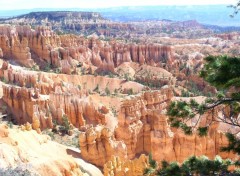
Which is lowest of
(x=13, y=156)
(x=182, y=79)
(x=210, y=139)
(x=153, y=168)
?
(x=182, y=79)

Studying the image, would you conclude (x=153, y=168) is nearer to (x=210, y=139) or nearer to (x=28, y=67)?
(x=210, y=139)

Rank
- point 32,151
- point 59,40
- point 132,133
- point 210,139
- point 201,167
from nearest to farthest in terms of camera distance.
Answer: point 201,167 < point 32,151 < point 210,139 < point 132,133 < point 59,40

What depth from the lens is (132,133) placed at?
101 feet

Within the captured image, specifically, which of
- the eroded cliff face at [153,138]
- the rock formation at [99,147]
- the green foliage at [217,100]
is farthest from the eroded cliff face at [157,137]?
the green foliage at [217,100]

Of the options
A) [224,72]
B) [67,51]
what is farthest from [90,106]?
[67,51]

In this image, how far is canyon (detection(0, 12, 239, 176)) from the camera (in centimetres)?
2391

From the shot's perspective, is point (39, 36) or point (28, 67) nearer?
point (28, 67)

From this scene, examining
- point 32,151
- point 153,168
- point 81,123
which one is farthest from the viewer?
point 81,123

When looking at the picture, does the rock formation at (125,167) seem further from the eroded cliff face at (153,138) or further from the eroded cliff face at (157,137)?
the eroded cliff face at (157,137)

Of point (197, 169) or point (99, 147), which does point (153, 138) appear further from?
point (197, 169)

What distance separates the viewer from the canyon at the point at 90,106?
23.9m

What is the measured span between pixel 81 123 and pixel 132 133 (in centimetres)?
1167

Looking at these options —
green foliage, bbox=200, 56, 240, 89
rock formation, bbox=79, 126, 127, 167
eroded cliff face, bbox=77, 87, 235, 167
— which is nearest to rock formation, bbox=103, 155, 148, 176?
rock formation, bbox=79, 126, 127, 167

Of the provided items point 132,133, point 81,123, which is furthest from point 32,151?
point 81,123
